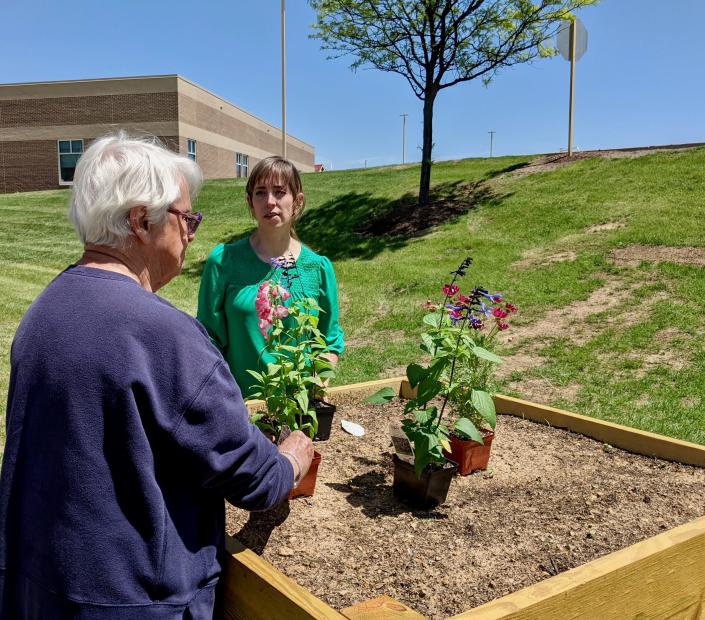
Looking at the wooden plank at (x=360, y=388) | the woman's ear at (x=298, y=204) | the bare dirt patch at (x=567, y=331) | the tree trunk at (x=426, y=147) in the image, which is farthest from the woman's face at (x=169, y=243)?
the tree trunk at (x=426, y=147)

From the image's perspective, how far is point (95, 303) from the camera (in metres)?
1.47

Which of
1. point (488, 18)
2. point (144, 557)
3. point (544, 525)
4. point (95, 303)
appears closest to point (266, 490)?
point (144, 557)

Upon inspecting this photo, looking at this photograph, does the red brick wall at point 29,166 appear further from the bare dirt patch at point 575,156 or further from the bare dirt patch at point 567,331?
the bare dirt patch at point 567,331

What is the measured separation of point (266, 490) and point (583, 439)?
242cm

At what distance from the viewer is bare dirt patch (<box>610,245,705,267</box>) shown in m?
9.21

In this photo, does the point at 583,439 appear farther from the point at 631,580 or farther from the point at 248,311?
the point at 248,311

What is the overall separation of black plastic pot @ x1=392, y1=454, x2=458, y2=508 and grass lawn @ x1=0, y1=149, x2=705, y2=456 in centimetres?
306

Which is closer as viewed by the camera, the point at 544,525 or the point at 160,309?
the point at 160,309

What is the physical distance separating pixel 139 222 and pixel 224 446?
1.92 ft

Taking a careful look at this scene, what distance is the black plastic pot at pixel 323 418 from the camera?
129 inches

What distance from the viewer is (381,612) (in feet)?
5.58

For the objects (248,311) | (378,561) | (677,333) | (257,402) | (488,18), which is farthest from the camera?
(488,18)

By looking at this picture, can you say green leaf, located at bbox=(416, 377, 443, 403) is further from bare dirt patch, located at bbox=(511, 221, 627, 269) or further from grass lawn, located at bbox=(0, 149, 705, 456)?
bare dirt patch, located at bbox=(511, 221, 627, 269)

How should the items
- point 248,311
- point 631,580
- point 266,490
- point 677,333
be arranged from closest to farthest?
point 266,490
point 631,580
point 248,311
point 677,333
